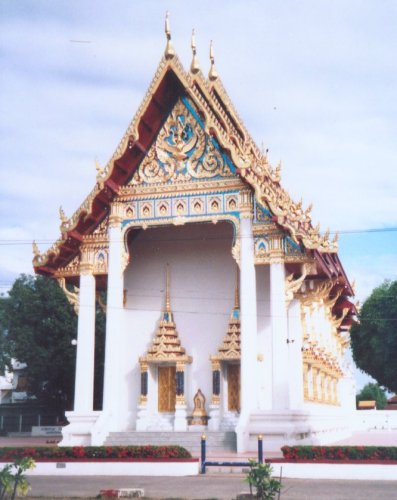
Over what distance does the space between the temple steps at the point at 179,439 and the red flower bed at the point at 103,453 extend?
3.25 m

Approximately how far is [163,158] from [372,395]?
4699 cm

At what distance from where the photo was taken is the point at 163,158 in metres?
19.7

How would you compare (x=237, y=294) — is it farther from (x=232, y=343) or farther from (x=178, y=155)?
(x=178, y=155)

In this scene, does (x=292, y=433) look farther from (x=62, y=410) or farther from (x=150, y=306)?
(x=62, y=410)

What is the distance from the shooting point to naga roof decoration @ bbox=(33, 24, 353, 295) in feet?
60.4

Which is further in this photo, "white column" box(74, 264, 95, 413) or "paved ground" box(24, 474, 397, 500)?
"white column" box(74, 264, 95, 413)

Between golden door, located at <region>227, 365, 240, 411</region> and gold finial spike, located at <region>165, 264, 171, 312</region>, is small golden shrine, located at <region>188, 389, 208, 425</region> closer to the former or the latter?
golden door, located at <region>227, 365, 240, 411</region>

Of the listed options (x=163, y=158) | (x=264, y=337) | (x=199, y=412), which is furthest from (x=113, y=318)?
(x=163, y=158)

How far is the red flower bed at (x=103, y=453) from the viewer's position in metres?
14.4

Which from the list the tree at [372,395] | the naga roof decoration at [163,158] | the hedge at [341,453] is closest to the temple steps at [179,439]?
the hedge at [341,453]

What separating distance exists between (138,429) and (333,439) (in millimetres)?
6869

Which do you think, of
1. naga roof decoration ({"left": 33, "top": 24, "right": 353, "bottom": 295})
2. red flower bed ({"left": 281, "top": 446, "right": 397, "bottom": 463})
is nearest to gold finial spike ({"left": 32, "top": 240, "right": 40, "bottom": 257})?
naga roof decoration ({"left": 33, "top": 24, "right": 353, "bottom": 295})

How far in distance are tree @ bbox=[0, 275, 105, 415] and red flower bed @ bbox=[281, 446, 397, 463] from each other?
20.8 meters

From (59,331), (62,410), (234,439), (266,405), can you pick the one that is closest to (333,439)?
(266,405)
